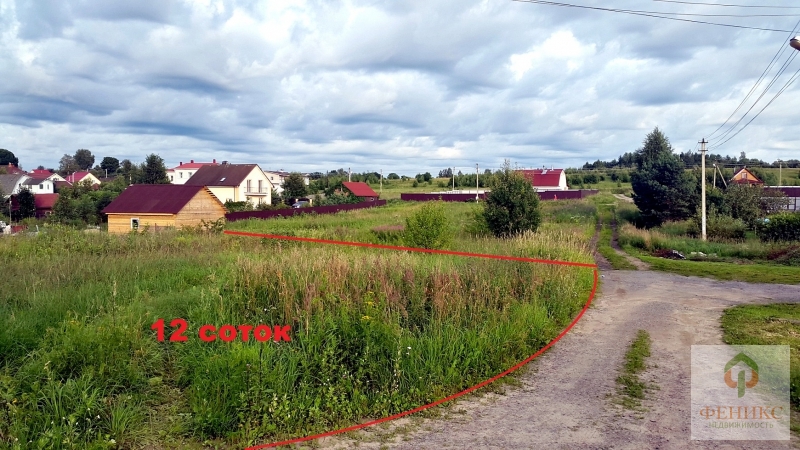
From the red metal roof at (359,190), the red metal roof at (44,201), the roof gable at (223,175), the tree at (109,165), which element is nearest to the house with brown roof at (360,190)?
the red metal roof at (359,190)

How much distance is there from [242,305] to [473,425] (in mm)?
3599

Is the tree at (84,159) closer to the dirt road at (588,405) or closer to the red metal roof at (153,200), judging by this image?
the red metal roof at (153,200)

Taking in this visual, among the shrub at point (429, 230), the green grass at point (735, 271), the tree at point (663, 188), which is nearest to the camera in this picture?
the green grass at point (735, 271)

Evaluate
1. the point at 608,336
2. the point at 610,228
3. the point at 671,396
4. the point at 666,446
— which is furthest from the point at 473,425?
the point at 610,228

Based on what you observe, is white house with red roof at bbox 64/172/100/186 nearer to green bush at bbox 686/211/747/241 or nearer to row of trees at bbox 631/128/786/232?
row of trees at bbox 631/128/786/232

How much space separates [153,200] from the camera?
34.6 metres

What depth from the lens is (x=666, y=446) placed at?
15.3 feet

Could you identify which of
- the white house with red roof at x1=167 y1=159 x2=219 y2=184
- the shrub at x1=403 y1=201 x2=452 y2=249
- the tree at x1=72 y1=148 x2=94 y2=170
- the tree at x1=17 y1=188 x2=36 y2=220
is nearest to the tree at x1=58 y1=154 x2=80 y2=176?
the tree at x1=72 y1=148 x2=94 y2=170

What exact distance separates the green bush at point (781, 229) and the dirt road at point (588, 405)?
17233mm

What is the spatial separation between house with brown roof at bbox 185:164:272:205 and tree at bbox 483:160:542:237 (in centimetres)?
4106

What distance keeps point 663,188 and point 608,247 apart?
11209 mm

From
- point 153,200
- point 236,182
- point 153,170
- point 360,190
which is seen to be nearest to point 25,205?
point 153,170

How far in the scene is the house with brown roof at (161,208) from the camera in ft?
110

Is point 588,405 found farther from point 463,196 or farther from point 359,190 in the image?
point 359,190
